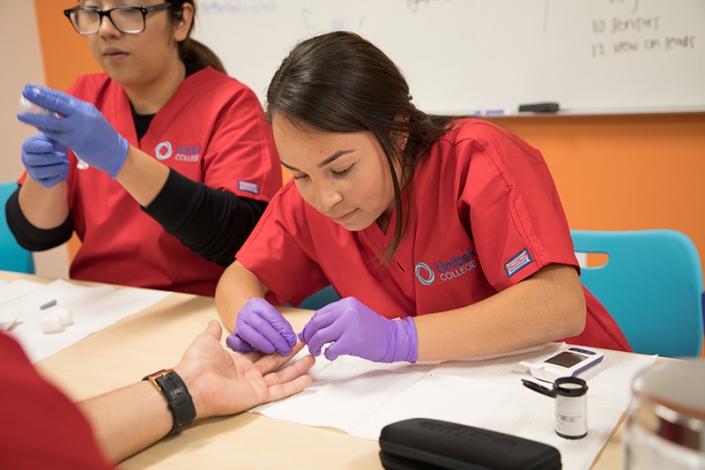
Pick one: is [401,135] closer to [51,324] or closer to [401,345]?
[401,345]

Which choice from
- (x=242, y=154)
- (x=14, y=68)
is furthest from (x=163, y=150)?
(x=14, y=68)

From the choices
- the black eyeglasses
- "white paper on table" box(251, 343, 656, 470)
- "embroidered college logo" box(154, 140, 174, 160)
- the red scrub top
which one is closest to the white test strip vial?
"white paper on table" box(251, 343, 656, 470)

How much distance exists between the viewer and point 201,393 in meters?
0.88

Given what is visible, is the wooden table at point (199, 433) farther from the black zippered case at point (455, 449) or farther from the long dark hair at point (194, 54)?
the long dark hair at point (194, 54)

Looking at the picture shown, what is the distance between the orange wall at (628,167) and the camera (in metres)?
1.97

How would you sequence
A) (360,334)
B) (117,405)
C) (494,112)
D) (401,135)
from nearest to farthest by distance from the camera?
(117,405) < (360,334) < (401,135) < (494,112)

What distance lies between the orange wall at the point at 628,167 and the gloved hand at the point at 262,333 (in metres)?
1.26

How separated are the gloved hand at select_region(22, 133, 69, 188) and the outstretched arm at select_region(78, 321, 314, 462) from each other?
66 centimetres

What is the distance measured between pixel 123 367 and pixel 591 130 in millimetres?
1632

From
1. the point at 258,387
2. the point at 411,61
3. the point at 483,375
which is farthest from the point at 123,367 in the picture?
the point at 411,61

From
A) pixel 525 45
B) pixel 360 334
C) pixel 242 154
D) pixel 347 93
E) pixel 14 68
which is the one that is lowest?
pixel 360 334

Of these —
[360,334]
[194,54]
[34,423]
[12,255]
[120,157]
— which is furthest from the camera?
[12,255]

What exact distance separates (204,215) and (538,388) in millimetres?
832

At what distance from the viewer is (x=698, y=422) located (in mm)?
374
